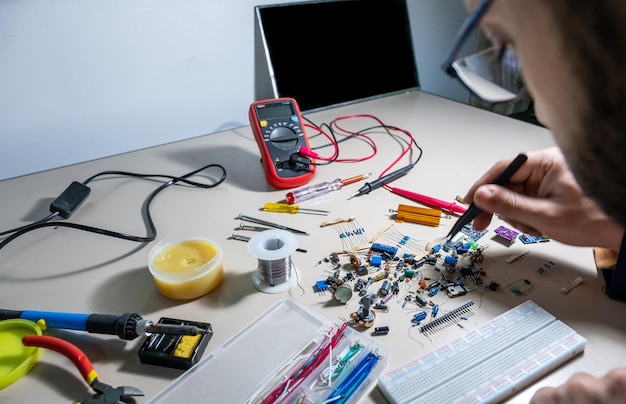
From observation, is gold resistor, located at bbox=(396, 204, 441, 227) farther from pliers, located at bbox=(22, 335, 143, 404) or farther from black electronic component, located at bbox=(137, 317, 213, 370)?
pliers, located at bbox=(22, 335, 143, 404)

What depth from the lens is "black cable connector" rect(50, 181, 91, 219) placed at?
3.07 ft

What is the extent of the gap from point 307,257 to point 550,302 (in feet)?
1.39

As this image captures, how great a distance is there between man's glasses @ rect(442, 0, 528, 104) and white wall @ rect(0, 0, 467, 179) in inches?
38.6

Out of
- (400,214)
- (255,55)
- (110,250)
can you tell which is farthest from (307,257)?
(255,55)

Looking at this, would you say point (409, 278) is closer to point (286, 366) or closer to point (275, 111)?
point (286, 366)

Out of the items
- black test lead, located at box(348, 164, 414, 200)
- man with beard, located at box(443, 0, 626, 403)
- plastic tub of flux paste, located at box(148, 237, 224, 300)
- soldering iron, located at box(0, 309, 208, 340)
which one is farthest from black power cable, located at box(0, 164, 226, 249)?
man with beard, located at box(443, 0, 626, 403)

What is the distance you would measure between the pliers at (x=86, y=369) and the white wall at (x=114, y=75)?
73 centimetres

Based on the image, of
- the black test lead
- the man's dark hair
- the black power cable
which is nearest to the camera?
the man's dark hair

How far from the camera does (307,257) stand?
31.8 inches

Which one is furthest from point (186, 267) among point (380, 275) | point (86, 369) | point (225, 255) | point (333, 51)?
point (333, 51)

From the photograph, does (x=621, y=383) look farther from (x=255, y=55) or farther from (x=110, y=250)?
(x=255, y=55)

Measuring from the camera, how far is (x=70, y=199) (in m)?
0.97

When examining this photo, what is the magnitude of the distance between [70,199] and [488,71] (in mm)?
918

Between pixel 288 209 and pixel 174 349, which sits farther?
pixel 288 209
